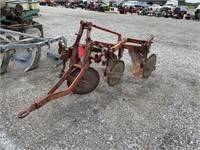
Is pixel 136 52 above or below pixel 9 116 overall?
above

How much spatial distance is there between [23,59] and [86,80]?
4.95 feet

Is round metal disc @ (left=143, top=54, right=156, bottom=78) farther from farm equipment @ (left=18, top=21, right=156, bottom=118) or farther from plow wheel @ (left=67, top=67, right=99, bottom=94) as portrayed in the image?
plow wheel @ (left=67, top=67, right=99, bottom=94)

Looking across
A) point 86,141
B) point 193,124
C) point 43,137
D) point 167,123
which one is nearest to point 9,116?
point 43,137

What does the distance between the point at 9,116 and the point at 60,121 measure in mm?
598

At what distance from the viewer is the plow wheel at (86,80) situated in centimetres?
270

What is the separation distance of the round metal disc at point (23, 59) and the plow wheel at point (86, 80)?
129cm

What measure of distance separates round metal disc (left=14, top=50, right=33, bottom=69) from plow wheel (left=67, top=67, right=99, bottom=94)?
1293mm

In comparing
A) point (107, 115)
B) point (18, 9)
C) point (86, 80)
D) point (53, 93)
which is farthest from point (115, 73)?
point (18, 9)

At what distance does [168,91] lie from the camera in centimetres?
324

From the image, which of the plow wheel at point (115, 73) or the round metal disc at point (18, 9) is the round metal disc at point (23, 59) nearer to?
the plow wheel at point (115, 73)

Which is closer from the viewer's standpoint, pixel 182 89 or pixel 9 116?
pixel 9 116

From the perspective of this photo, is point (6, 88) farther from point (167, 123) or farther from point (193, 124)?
point (193, 124)

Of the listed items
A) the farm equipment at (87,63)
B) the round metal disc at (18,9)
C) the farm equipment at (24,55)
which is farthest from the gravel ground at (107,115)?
the round metal disc at (18,9)

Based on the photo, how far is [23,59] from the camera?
12.0ft
